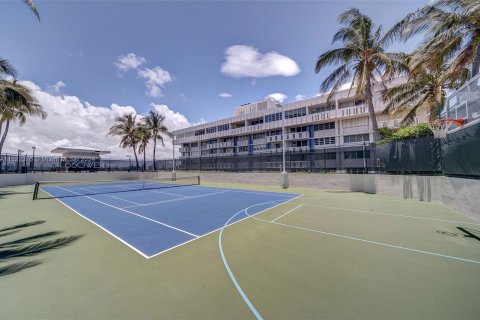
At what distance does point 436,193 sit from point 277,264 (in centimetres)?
1435

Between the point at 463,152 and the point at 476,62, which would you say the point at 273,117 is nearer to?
the point at 476,62

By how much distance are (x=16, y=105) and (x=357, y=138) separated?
43880mm

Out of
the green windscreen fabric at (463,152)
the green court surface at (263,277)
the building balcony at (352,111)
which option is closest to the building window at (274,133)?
the building balcony at (352,111)

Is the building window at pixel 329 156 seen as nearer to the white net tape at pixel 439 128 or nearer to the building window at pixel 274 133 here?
the white net tape at pixel 439 128

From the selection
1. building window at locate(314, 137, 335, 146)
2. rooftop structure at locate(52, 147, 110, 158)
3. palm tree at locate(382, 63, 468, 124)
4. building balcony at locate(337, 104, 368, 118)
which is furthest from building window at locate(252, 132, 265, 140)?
rooftop structure at locate(52, 147, 110, 158)

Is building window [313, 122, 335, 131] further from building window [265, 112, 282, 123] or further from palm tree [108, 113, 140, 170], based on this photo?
palm tree [108, 113, 140, 170]

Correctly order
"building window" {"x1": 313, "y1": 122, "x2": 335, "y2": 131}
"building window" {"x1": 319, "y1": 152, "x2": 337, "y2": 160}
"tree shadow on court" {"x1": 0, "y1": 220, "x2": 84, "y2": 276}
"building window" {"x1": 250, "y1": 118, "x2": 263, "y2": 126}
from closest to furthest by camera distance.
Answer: "tree shadow on court" {"x1": 0, "y1": 220, "x2": 84, "y2": 276}
"building window" {"x1": 319, "y1": 152, "x2": 337, "y2": 160}
"building window" {"x1": 313, "y1": 122, "x2": 335, "y2": 131}
"building window" {"x1": 250, "y1": 118, "x2": 263, "y2": 126}

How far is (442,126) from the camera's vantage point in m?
12.2

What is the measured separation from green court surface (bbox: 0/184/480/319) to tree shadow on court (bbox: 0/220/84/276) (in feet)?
0.68

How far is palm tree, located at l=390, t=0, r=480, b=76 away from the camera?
36.2ft

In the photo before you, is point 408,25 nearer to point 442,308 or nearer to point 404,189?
point 404,189

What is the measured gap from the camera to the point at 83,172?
34.7 m

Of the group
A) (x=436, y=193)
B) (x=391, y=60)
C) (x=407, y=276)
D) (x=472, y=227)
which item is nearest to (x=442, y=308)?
(x=407, y=276)

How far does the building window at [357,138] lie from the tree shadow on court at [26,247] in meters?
38.1
